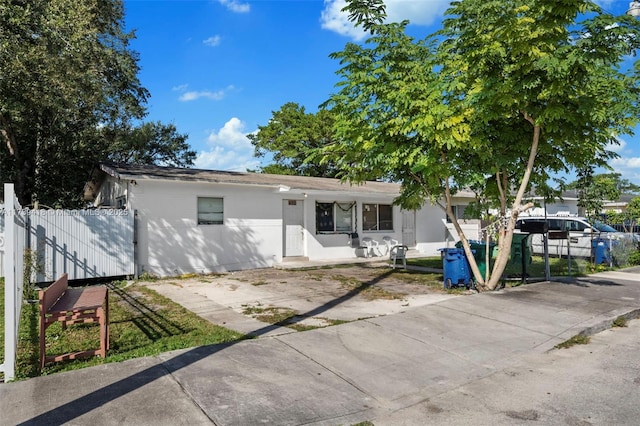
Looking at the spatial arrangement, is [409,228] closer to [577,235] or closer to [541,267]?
[541,267]

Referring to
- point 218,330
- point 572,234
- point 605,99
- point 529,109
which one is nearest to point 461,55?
point 529,109

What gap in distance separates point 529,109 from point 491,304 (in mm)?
3908

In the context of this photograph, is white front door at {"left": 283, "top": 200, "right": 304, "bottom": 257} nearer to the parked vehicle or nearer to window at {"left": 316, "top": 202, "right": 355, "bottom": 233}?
window at {"left": 316, "top": 202, "right": 355, "bottom": 233}

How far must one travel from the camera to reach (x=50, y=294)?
16.2 ft

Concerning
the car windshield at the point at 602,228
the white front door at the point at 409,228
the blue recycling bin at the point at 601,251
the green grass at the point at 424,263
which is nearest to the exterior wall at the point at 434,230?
the white front door at the point at 409,228

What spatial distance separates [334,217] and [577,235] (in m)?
9.48

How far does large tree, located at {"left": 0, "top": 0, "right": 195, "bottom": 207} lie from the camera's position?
36.4ft

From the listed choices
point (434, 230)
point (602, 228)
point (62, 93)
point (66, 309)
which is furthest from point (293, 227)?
point (602, 228)

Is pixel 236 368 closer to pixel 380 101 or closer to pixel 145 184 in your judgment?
pixel 380 101

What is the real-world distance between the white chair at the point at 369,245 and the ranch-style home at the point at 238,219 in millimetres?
46

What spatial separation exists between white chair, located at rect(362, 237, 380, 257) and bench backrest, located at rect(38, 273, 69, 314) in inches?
493

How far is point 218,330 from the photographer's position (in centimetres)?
639

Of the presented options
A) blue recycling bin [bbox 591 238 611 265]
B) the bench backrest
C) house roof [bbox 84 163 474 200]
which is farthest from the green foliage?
blue recycling bin [bbox 591 238 611 265]

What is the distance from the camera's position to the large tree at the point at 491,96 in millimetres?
7352
